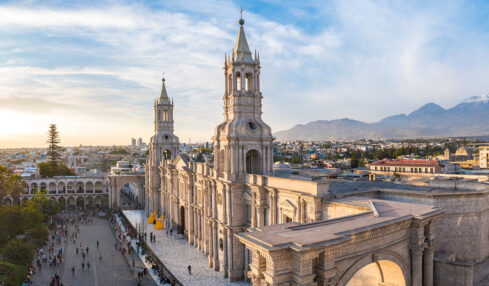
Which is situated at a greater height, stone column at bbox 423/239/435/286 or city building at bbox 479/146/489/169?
city building at bbox 479/146/489/169

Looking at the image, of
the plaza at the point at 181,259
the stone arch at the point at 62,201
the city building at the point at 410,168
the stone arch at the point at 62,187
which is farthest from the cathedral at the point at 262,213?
the city building at the point at 410,168

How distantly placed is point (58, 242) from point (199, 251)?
630 inches

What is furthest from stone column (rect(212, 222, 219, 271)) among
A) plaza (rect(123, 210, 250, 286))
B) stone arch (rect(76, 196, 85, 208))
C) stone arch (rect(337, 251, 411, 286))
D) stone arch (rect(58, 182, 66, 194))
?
stone arch (rect(58, 182, 66, 194))

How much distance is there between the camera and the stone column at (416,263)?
13.3 m

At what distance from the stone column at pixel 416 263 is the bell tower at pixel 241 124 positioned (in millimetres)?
12869

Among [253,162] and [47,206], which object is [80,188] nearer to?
[47,206]

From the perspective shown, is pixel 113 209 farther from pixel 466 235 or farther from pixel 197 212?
pixel 466 235

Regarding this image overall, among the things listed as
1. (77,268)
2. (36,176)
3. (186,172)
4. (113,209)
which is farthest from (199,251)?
(36,176)

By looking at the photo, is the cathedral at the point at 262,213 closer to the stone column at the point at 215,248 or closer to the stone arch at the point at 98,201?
the stone column at the point at 215,248

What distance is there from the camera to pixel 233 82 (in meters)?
24.7

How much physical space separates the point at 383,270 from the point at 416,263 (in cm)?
131

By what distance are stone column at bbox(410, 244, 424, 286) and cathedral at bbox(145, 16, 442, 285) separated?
4cm

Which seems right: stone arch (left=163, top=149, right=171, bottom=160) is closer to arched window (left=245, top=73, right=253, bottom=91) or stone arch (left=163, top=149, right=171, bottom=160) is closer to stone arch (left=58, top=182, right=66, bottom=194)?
arched window (left=245, top=73, right=253, bottom=91)

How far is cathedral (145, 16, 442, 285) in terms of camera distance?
33.8ft
